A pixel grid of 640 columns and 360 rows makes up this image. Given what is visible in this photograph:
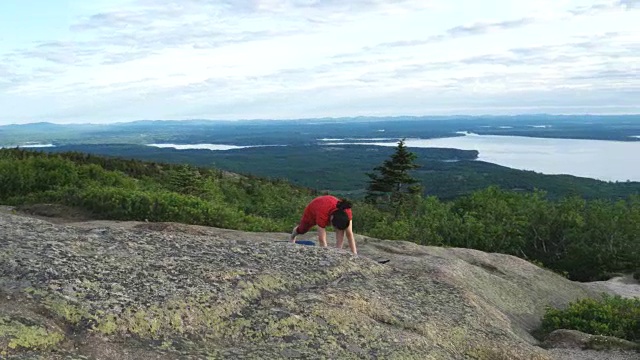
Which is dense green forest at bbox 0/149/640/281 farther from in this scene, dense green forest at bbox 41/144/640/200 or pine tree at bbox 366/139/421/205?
dense green forest at bbox 41/144/640/200

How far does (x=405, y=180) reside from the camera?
5025 cm

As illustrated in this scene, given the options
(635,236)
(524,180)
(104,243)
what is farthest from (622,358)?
(524,180)

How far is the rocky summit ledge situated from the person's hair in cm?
164

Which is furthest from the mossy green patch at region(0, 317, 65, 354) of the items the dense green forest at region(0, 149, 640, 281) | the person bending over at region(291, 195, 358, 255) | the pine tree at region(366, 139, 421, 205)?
the pine tree at region(366, 139, 421, 205)

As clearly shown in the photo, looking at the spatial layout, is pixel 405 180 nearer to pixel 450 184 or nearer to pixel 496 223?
pixel 496 223

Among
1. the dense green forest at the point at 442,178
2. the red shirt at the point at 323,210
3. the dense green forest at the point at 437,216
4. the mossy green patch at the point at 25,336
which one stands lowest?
the dense green forest at the point at 442,178

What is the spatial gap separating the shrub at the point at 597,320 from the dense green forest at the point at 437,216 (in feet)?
36.2

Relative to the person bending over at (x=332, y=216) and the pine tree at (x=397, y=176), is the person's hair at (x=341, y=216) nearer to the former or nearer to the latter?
the person bending over at (x=332, y=216)

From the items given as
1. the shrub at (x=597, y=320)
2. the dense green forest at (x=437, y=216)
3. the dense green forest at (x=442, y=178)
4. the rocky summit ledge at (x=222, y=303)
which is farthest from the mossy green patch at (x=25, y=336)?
the dense green forest at (x=442, y=178)

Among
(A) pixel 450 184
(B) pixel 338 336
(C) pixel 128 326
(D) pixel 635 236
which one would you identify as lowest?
(A) pixel 450 184

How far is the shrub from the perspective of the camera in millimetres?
Answer: 12047

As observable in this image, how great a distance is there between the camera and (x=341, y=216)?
12.6 metres

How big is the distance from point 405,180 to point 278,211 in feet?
70.0

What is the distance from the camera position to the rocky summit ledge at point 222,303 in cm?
634
